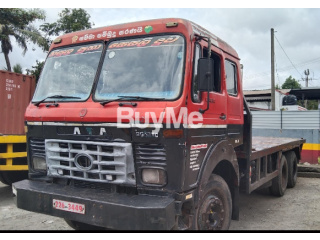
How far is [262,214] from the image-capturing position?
5184 mm

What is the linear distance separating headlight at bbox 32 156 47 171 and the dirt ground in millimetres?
967

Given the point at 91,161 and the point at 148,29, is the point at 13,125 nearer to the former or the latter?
the point at 91,161

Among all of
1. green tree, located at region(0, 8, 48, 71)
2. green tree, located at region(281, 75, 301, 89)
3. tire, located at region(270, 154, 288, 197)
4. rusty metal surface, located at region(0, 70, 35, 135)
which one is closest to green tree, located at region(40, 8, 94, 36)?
green tree, located at region(0, 8, 48, 71)

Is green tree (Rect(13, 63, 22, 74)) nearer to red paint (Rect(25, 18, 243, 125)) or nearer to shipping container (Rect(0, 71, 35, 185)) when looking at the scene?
shipping container (Rect(0, 71, 35, 185))

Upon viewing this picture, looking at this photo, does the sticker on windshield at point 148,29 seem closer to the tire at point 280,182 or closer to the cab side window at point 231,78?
the cab side window at point 231,78

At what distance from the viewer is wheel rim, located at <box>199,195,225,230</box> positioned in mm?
3369

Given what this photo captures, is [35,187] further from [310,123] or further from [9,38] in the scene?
[9,38]

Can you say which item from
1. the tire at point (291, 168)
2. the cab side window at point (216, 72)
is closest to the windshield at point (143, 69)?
the cab side window at point (216, 72)

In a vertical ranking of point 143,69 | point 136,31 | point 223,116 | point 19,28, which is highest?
point 19,28

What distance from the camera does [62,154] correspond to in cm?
361

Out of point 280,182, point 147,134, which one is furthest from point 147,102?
point 280,182

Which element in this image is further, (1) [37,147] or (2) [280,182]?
(2) [280,182]

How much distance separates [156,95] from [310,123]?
8.96 m

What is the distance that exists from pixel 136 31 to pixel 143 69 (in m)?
0.54
